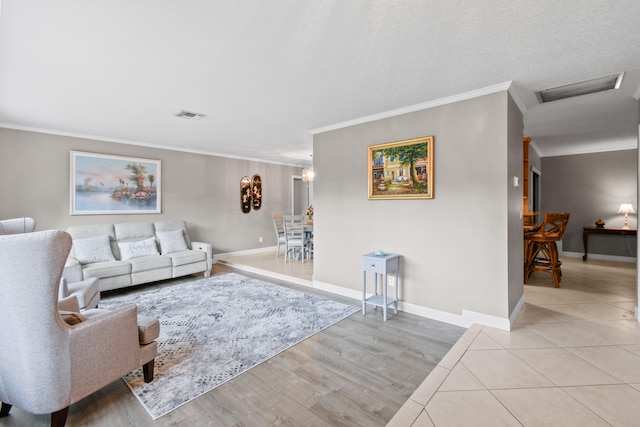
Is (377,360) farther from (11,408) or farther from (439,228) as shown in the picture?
(11,408)

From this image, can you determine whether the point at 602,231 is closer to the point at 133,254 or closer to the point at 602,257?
the point at 602,257

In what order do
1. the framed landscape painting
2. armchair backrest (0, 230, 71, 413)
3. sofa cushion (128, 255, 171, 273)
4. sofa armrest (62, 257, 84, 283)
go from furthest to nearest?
the framed landscape painting → sofa cushion (128, 255, 171, 273) → sofa armrest (62, 257, 84, 283) → armchair backrest (0, 230, 71, 413)

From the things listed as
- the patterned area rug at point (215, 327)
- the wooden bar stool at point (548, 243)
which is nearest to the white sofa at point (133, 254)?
the patterned area rug at point (215, 327)

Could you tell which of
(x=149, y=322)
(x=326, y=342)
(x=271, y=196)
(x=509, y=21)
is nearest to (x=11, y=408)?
(x=149, y=322)

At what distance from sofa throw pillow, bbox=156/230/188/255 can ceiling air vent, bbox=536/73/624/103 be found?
17.7 feet

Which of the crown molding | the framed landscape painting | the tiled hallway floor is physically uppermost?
the crown molding

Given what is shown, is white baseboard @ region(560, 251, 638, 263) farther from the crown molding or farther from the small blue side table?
the small blue side table

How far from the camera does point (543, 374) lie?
2.12 meters

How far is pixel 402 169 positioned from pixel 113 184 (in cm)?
475

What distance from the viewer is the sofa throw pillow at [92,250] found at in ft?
13.6

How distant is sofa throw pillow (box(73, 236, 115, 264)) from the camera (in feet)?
13.6

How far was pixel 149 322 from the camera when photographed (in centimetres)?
210

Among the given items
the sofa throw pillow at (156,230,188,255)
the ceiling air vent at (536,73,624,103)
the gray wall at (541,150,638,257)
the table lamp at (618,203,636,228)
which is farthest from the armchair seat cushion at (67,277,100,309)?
the table lamp at (618,203,636,228)

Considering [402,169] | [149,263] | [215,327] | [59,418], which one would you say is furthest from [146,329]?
[402,169]
